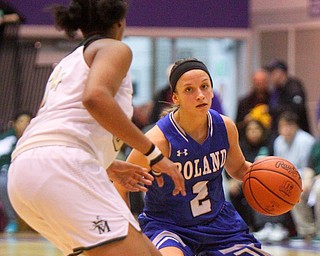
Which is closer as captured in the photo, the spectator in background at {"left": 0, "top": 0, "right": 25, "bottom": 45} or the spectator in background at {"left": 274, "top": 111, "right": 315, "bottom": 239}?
the spectator in background at {"left": 274, "top": 111, "right": 315, "bottom": 239}

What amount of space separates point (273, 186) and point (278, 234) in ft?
15.9

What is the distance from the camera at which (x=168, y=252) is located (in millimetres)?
4277

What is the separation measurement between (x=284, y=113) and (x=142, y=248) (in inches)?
261

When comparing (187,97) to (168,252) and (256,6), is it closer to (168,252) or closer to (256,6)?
(168,252)

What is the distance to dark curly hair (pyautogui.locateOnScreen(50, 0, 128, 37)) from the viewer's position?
3.38 m

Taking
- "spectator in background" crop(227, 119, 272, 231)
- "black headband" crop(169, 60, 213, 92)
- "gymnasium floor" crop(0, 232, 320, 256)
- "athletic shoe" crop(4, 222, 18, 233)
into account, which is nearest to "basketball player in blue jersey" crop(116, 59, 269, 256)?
"black headband" crop(169, 60, 213, 92)

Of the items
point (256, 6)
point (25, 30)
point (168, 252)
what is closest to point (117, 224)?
point (168, 252)

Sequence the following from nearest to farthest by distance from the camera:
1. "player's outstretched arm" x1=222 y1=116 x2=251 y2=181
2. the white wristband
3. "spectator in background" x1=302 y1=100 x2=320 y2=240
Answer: the white wristband, "player's outstretched arm" x1=222 y1=116 x2=251 y2=181, "spectator in background" x1=302 y1=100 x2=320 y2=240

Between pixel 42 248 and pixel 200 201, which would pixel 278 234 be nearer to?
pixel 42 248

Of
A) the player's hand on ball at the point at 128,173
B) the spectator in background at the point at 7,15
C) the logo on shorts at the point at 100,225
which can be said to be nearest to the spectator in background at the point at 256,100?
the spectator in background at the point at 7,15

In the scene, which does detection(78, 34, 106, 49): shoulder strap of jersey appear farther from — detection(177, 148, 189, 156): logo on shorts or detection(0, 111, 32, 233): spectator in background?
detection(0, 111, 32, 233): spectator in background

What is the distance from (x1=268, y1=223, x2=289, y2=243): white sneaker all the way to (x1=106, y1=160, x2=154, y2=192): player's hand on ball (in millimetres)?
5602

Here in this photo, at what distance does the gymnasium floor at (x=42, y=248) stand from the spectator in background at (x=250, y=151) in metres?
0.84

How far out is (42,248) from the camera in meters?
8.73
